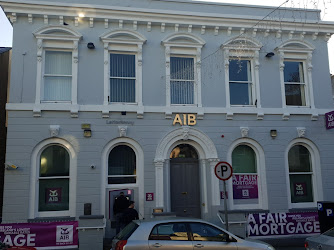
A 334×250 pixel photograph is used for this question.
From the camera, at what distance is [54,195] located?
1077cm

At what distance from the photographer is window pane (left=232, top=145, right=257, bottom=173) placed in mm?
12141

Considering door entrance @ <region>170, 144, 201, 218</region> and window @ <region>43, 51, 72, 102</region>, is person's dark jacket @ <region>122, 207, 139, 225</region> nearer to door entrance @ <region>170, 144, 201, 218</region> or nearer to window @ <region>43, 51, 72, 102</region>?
door entrance @ <region>170, 144, 201, 218</region>

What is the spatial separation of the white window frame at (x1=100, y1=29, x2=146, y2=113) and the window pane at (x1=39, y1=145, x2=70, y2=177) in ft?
7.71

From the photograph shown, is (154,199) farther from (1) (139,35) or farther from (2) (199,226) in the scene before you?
(1) (139,35)

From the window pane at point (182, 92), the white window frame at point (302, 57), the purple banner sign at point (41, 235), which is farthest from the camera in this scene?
the white window frame at point (302, 57)

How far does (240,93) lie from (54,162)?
734 cm

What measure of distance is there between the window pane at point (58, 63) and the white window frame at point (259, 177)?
261 inches

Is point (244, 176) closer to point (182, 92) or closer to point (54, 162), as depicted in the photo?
point (182, 92)

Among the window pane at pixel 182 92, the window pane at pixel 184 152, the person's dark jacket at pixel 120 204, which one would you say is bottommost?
the person's dark jacket at pixel 120 204

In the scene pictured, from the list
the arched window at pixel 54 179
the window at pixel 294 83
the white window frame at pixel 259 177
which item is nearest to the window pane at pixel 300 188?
the white window frame at pixel 259 177

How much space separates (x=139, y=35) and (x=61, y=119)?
4.11m

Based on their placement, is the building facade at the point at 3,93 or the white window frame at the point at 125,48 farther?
the building facade at the point at 3,93

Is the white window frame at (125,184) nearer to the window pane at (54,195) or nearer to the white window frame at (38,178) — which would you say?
the white window frame at (38,178)

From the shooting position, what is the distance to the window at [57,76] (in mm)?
11266
